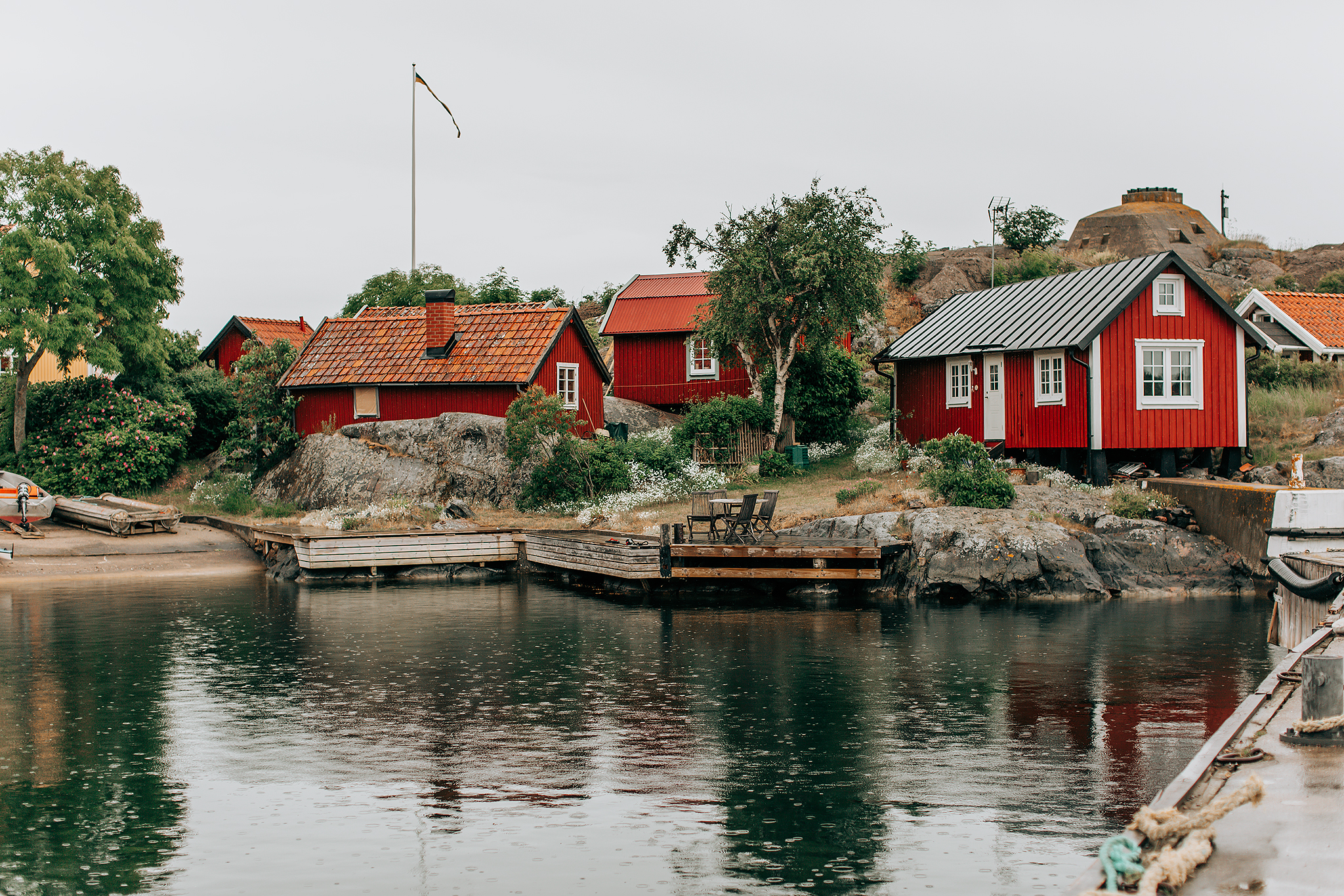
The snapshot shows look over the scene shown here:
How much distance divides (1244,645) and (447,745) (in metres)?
12.8

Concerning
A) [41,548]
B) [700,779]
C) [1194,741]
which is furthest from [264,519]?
[1194,741]

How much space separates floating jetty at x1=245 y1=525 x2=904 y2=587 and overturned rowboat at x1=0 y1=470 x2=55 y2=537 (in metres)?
6.23

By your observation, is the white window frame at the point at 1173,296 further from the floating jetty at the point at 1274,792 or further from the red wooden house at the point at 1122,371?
the floating jetty at the point at 1274,792

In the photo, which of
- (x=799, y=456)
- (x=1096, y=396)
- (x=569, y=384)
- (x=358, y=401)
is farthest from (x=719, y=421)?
(x=358, y=401)

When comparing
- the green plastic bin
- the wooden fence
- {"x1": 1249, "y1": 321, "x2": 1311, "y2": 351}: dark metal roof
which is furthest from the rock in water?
{"x1": 1249, "y1": 321, "x2": 1311, "y2": 351}: dark metal roof

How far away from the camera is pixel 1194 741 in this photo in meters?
12.0

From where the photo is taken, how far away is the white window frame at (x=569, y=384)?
36.9 m

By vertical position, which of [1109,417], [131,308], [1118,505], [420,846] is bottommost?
[420,846]

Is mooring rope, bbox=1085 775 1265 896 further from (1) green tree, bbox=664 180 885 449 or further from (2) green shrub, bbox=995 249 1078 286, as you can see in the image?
(2) green shrub, bbox=995 249 1078 286

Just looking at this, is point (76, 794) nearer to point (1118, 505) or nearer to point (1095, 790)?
point (1095, 790)

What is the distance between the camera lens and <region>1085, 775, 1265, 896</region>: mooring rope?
5.80 meters

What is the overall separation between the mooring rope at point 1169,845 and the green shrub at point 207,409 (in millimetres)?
37165

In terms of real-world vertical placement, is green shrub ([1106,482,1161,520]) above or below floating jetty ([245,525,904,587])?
above

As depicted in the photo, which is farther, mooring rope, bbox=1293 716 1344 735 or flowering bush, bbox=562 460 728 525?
flowering bush, bbox=562 460 728 525
